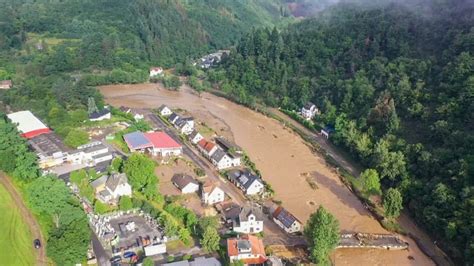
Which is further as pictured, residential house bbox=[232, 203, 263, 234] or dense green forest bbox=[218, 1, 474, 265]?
dense green forest bbox=[218, 1, 474, 265]

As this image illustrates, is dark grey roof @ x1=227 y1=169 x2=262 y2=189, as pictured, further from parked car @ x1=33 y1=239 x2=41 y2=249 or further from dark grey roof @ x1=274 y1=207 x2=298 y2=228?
parked car @ x1=33 y1=239 x2=41 y2=249

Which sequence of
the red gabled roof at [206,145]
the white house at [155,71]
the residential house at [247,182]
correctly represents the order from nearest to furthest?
the residential house at [247,182] < the red gabled roof at [206,145] < the white house at [155,71]

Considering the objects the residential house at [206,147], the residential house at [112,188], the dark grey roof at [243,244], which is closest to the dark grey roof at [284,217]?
the dark grey roof at [243,244]

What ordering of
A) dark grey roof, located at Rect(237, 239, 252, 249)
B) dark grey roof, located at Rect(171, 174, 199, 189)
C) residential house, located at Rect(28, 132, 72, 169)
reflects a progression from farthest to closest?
1. residential house, located at Rect(28, 132, 72, 169)
2. dark grey roof, located at Rect(171, 174, 199, 189)
3. dark grey roof, located at Rect(237, 239, 252, 249)

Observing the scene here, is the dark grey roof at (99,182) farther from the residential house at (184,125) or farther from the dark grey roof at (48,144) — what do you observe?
the residential house at (184,125)

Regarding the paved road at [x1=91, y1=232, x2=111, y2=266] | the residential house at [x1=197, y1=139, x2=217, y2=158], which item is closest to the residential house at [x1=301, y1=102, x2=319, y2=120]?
the residential house at [x1=197, y1=139, x2=217, y2=158]

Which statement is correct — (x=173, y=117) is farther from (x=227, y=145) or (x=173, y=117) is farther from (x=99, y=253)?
(x=99, y=253)

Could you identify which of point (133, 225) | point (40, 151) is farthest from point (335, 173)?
point (40, 151)
